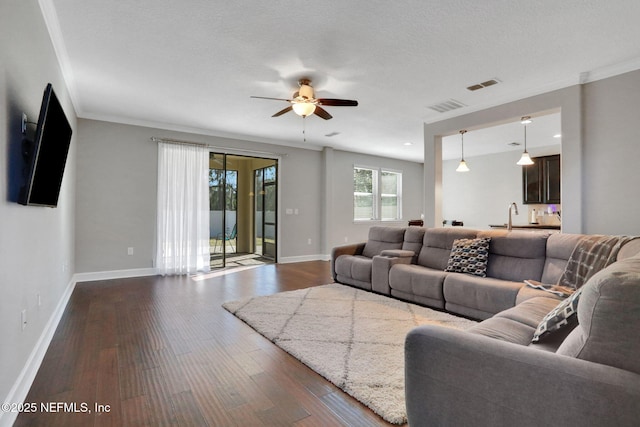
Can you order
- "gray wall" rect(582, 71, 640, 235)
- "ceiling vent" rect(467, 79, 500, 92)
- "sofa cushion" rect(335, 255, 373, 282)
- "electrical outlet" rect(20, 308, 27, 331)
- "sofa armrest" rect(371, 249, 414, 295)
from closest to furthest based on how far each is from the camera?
"electrical outlet" rect(20, 308, 27, 331) < "gray wall" rect(582, 71, 640, 235) < "ceiling vent" rect(467, 79, 500, 92) < "sofa armrest" rect(371, 249, 414, 295) < "sofa cushion" rect(335, 255, 373, 282)

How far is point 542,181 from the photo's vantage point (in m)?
7.02

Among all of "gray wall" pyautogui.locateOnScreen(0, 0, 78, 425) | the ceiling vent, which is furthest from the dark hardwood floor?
the ceiling vent

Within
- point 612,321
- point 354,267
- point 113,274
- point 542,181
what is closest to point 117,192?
point 113,274

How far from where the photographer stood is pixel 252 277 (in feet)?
17.5

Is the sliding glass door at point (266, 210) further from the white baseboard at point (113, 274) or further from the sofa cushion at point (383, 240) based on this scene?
the sofa cushion at point (383, 240)

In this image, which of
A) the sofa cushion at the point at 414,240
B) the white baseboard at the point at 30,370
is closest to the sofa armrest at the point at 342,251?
the sofa cushion at the point at 414,240

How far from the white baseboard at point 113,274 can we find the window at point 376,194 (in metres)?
4.86

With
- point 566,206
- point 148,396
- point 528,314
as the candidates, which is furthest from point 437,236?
point 148,396

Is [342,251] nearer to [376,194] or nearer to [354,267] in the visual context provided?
[354,267]

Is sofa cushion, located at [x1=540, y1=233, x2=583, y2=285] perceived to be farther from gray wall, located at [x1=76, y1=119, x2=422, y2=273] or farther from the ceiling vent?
gray wall, located at [x1=76, y1=119, x2=422, y2=273]

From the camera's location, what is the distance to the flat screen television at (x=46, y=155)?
5.95ft

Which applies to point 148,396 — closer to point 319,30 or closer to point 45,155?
point 45,155

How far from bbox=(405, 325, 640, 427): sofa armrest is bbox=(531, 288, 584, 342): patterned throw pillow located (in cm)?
44

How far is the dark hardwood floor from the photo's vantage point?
1.69m
